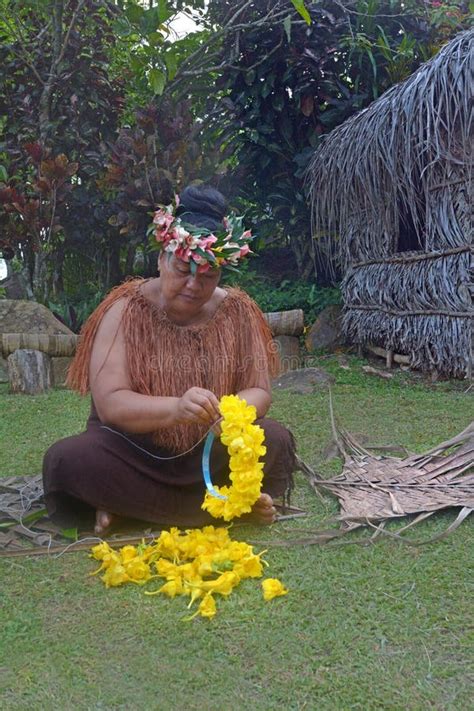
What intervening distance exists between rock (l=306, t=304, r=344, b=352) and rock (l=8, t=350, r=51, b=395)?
2.83 meters

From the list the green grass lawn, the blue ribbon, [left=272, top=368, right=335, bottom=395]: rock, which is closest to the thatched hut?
[left=272, top=368, right=335, bottom=395]: rock

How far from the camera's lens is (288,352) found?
6754mm

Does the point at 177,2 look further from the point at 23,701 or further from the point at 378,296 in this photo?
the point at 23,701

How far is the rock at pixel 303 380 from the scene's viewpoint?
18.3ft

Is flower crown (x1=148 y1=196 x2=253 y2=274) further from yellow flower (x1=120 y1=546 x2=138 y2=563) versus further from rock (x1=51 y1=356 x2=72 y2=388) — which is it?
rock (x1=51 y1=356 x2=72 y2=388)

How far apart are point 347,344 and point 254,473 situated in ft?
17.2

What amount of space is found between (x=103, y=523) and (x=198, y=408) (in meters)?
0.61

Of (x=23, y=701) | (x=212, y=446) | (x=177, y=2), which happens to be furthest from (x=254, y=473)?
(x=177, y=2)

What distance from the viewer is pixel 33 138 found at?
7691mm

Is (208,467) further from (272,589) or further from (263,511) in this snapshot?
(272,589)

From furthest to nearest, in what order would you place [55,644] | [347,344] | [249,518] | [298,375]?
[347,344] → [298,375] → [249,518] → [55,644]

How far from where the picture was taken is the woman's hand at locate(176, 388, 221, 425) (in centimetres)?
228

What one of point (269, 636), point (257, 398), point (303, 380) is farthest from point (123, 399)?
point (303, 380)

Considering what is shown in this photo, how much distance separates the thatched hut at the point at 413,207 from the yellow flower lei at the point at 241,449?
354 centimetres
